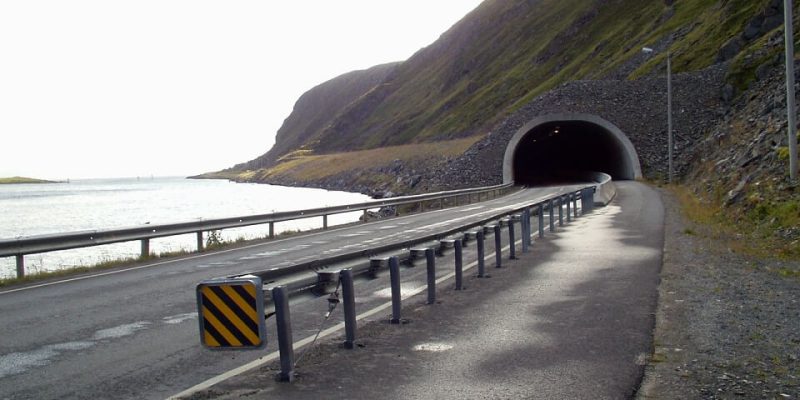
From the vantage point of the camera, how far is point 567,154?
78625mm

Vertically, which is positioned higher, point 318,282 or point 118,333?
point 318,282

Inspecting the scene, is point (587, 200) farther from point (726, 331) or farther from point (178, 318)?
point (178, 318)

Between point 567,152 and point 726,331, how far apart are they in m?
72.8

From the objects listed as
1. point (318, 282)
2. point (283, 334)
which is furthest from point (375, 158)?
point (283, 334)

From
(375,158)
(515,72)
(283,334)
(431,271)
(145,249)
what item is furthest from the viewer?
(515,72)

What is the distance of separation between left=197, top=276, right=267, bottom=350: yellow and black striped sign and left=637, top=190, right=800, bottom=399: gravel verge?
304cm

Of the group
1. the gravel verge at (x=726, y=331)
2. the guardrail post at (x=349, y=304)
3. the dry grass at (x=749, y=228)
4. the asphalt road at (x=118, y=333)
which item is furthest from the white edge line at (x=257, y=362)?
the dry grass at (x=749, y=228)

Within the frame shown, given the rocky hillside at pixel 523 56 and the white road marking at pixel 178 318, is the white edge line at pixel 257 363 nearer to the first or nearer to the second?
the white road marking at pixel 178 318

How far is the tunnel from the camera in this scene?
174 feet

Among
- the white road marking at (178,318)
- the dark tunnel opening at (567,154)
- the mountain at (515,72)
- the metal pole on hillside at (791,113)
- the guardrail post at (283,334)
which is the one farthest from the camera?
the dark tunnel opening at (567,154)

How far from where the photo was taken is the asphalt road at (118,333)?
6.28m

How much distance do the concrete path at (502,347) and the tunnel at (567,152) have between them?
4187 cm

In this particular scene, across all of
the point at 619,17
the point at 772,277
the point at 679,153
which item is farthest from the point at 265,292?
the point at 619,17

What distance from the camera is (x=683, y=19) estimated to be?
83.3 meters
